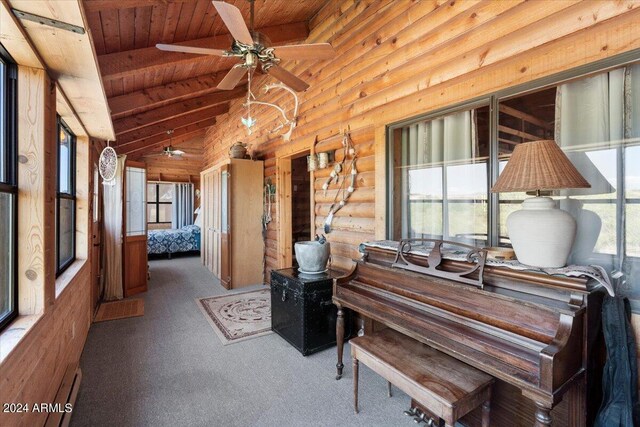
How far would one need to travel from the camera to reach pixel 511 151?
200 cm

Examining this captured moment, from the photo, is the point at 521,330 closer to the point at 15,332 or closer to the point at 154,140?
the point at 15,332

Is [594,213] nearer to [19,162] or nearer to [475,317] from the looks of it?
[475,317]

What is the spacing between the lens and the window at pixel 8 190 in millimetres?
1601

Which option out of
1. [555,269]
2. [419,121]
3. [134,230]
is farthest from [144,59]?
[555,269]

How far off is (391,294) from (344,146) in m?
1.88

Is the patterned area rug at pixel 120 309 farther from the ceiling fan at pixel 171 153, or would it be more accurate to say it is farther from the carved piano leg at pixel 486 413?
the ceiling fan at pixel 171 153

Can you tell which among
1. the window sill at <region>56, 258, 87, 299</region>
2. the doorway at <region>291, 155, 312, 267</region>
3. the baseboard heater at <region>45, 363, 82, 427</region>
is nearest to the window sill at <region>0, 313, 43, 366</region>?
the window sill at <region>56, 258, 87, 299</region>

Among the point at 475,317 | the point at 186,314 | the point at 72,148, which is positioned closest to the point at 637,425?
the point at 475,317

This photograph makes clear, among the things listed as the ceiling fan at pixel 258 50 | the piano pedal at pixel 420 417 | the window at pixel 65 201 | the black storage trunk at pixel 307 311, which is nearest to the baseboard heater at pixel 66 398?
the window at pixel 65 201

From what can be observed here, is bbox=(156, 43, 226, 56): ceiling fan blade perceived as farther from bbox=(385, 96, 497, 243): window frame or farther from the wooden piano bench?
the wooden piano bench

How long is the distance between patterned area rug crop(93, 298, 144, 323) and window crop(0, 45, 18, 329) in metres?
2.43

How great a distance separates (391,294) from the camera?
208 cm

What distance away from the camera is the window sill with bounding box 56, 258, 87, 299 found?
88.2 inches

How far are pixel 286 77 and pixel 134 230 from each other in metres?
3.89
